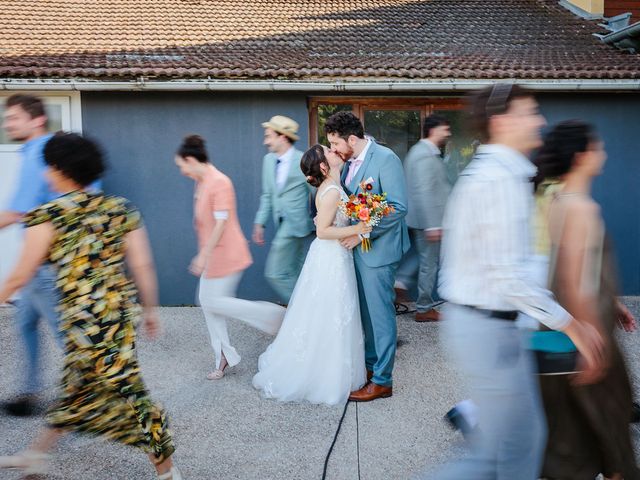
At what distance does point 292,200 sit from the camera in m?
5.87

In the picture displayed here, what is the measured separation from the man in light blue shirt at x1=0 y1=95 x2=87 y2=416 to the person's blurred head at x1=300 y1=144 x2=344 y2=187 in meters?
1.65

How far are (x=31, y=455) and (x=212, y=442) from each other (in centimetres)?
111

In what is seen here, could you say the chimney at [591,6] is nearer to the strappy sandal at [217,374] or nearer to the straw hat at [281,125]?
the straw hat at [281,125]

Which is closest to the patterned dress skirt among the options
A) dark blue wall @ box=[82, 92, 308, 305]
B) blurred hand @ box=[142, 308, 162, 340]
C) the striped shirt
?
blurred hand @ box=[142, 308, 162, 340]

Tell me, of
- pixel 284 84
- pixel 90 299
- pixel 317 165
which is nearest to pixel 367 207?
pixel 317 165

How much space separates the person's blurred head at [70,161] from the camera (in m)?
3.22

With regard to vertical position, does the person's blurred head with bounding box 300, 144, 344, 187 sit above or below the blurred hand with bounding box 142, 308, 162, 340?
above

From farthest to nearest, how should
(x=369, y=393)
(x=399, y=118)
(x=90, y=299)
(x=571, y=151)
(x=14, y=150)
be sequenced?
(x=399, y=118)
(x=14, y=150)
(x=369, y=393)
(x=90, y=299)
(x=571, y=151)

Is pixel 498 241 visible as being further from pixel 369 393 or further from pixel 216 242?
pixel 216 242

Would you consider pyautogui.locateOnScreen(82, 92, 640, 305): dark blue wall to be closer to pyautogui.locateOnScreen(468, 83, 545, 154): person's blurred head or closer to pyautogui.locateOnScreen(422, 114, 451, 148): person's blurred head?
pyautogui.locateOnScreen(422, 114, 451, 148): person's blurred head

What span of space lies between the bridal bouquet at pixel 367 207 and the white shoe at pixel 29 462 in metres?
2.36

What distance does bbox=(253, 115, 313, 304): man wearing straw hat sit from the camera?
5816 millimetres

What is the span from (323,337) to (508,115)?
2599 mm

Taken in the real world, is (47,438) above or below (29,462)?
above
